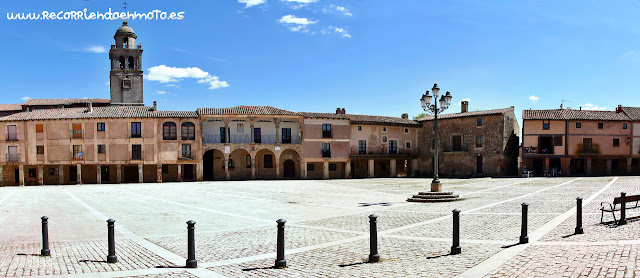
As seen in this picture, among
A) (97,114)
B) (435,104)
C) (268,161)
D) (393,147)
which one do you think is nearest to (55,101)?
(97,114)

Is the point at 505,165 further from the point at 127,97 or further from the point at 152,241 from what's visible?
the point at 127,97

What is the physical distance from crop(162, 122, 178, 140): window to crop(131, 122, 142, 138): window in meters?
2.19

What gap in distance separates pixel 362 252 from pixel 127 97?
196 ft

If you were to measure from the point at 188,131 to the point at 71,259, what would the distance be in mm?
33967

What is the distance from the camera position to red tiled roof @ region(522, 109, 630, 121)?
4228 centimetres

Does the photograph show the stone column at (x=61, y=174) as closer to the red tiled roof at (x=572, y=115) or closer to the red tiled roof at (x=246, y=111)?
the red tiled roof at (x=246, y=111)

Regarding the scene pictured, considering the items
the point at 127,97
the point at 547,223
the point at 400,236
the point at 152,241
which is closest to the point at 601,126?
the point at 547,223

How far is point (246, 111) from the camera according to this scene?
42.2 m

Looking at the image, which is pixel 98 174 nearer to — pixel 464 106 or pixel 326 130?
pixel 326 130

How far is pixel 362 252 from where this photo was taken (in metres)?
8.78

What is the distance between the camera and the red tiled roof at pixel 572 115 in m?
42.3

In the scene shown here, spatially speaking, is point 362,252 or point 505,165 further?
point 505,165

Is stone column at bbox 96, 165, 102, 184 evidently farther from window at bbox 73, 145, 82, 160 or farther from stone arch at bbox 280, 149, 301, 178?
stone arch at bbox 280, 149, 301, 178

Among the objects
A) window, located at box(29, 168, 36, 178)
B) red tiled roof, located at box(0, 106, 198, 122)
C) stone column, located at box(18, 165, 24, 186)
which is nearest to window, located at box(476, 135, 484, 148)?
red tiled roof, located at box(0, 106, 198, 122)
